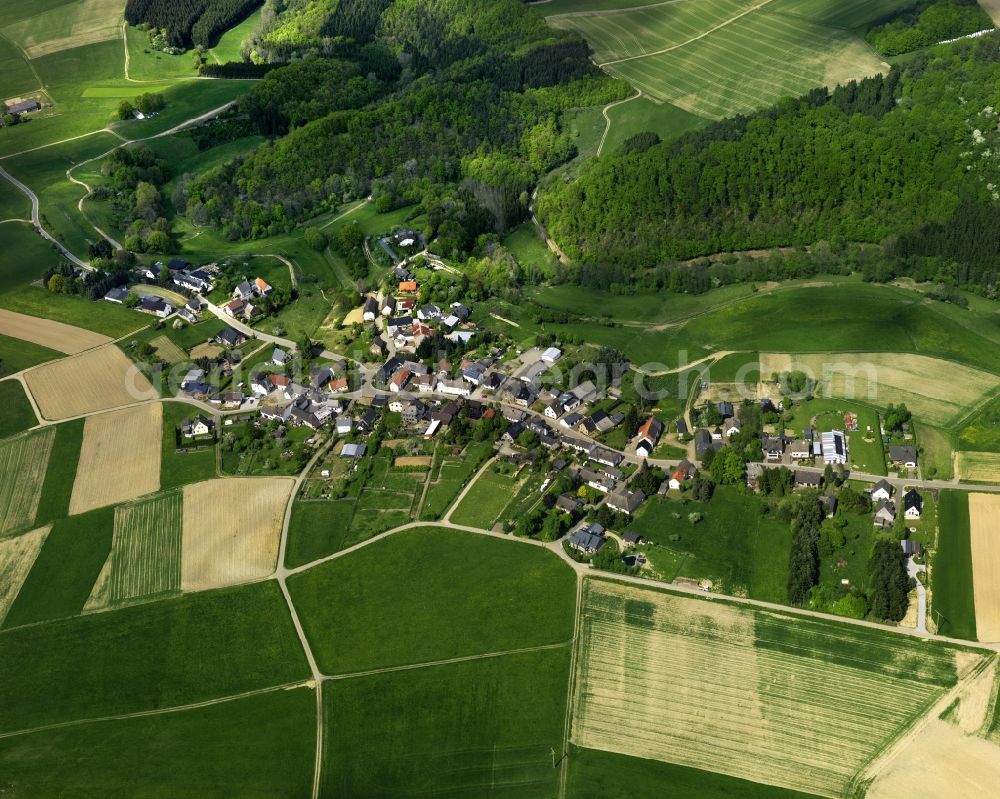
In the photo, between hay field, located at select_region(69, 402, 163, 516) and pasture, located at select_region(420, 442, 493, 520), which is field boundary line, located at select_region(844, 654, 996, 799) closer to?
pasture, located at select_region(420, 442, 493, 520)

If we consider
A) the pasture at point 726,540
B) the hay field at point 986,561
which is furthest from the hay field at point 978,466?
the pasture at point 726,540

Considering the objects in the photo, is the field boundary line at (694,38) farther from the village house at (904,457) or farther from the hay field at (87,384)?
the village house at (904,457)

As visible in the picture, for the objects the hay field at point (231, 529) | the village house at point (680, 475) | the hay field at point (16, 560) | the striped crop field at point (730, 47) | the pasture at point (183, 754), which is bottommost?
the pasture at point (183, 754)

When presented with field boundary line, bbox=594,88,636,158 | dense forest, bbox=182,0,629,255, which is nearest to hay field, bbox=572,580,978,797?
dense forest, bbox=182,0,629,255

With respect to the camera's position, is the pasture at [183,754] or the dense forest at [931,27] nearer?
the pasture at [183,754]

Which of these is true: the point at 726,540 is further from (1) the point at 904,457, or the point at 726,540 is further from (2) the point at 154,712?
(2) the point at 154,712

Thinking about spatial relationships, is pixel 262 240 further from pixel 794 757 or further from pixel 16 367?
pixel 794 757

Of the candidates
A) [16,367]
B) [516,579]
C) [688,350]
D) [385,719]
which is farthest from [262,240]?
[385,719]
